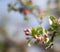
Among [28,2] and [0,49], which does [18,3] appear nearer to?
[28,2]

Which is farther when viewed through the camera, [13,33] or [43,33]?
[13,33]

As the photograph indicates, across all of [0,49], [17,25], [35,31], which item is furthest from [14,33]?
[35,31]

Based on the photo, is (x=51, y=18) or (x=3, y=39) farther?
(x=3, y=39)

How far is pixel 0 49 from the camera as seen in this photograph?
129 inches

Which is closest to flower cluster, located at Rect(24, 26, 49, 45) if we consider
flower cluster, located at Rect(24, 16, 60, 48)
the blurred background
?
flower cluster, located at Rect(24, 16, 60, 48)

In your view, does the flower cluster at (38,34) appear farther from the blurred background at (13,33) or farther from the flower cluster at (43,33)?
the blurred background at (13,33)

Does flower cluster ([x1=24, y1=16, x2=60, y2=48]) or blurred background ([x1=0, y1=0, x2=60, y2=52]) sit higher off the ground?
flower cluster ([x1=24, y1=16, x2=60, y2=48])

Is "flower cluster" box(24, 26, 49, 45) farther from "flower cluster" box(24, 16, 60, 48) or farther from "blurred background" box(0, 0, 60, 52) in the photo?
"blurred background" box(0, 0, 60, 52)

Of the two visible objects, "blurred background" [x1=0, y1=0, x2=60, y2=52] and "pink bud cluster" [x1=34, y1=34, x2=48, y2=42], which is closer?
"pink bud cluster" [x1=34, y1=34, x2=48, y2=42]

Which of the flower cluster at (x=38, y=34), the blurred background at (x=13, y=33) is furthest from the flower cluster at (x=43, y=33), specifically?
the blurred background at (x=13, y=33)

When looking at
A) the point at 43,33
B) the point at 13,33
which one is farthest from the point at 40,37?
the point at 13,33

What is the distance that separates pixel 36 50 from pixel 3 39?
1.73 ft

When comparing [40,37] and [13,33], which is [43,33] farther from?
[13,33]

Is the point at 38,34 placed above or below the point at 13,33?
above
